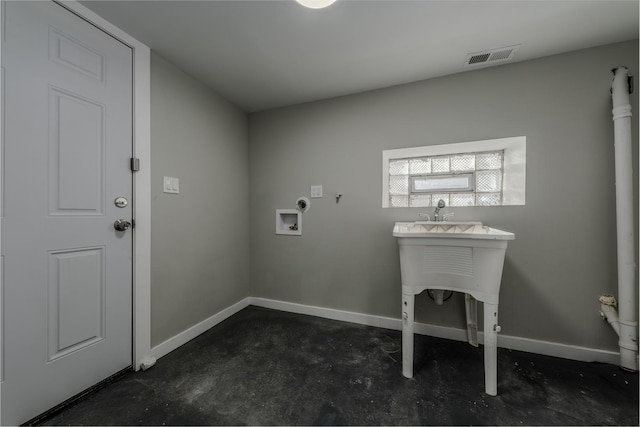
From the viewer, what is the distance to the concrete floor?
110cm

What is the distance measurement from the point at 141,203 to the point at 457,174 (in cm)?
224

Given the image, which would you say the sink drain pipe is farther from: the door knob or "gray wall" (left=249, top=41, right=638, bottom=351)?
the door knob

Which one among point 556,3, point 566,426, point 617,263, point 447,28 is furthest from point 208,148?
point 617,263

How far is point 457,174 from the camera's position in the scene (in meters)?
1.83

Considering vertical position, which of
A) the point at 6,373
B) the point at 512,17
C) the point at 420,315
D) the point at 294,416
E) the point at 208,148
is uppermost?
the point at 512,17

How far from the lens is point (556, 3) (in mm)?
1190

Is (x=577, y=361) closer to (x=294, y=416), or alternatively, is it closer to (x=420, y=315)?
(x=420, y=315)

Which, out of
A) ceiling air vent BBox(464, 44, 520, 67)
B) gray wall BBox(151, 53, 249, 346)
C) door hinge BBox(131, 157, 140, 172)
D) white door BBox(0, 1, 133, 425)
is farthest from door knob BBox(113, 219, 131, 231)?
ceiling air vent BBox(464, 44, 520, 67)

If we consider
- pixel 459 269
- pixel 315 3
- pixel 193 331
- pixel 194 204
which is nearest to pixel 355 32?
pixel 315 3

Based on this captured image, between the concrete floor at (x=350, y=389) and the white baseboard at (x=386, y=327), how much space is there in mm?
54

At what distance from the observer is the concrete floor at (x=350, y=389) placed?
1104 millimetres

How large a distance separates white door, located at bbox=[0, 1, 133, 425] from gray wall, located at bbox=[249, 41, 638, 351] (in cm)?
122

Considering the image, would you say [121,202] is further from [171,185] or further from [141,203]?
[171,185]

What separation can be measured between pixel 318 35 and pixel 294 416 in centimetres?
206
